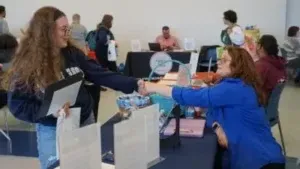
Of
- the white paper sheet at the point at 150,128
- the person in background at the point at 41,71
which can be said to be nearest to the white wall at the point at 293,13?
the person in background at the point at 41,71

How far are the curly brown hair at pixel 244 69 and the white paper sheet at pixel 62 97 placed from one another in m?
0.79

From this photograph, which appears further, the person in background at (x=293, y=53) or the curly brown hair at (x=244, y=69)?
the person in background at (x=293, y=53)

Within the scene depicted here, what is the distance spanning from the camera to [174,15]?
8875mm

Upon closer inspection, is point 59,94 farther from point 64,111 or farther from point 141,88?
point 141,88

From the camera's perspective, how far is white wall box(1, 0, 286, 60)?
332 inches

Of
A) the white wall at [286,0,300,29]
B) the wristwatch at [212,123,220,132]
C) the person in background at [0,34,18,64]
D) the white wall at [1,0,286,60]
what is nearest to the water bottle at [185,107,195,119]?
the wristwatch at [212,123,220,132]

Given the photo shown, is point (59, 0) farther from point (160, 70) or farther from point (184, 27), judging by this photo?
point (160, 70)

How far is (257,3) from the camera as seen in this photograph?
8.40 m

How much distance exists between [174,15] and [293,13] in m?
2.34

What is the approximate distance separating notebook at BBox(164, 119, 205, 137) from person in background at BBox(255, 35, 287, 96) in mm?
1391

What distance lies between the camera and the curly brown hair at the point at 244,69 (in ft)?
7.13

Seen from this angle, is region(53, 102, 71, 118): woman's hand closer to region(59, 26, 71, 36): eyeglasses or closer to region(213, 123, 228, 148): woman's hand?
region(59, 26, 71, 36): eyeglasses

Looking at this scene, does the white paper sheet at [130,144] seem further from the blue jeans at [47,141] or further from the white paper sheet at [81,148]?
the blue jeans at [47,141]

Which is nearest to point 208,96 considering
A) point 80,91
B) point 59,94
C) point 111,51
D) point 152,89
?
point 152,89
